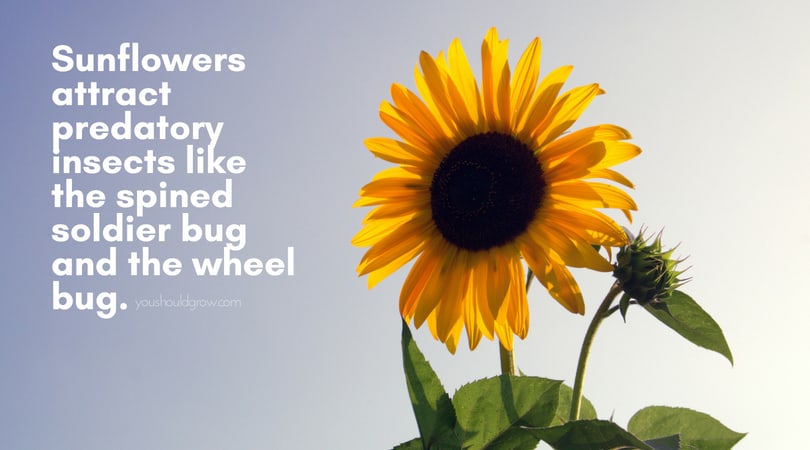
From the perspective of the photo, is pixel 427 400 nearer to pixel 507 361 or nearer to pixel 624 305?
pixel 507 361

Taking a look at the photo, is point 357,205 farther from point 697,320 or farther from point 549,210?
point 697,320

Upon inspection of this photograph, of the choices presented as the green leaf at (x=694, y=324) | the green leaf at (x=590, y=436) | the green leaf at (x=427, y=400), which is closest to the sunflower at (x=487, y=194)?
the green leaf at (x=694, y=324)

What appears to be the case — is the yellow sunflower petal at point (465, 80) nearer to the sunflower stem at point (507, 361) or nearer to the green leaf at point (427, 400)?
the sunflower stem at point (507, 361)

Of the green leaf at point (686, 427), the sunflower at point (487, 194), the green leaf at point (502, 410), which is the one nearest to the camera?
the green leaf at point (502, 410)

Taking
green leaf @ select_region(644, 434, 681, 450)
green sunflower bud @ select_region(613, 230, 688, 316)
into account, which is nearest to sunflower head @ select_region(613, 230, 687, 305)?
green sunflower bud @ select_region(613, 230, 688, 316)

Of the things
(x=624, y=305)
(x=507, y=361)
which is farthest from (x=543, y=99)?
(x=507, y=361)

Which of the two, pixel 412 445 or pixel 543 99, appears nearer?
pixel 412 445

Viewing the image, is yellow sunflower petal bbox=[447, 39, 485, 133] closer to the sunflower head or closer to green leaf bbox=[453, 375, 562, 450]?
the sunflower head

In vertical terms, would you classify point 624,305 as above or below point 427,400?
above
